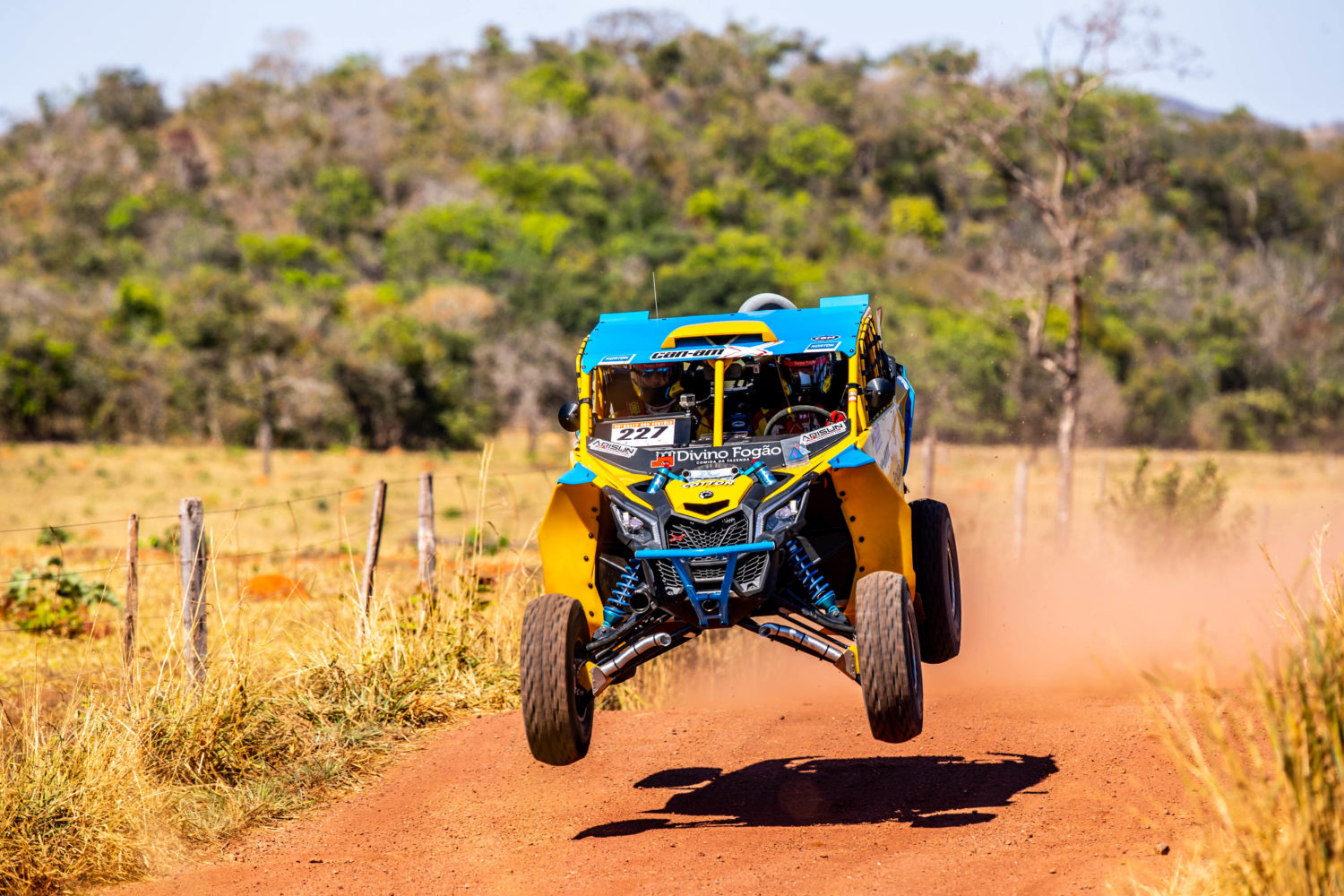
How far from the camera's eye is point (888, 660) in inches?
286

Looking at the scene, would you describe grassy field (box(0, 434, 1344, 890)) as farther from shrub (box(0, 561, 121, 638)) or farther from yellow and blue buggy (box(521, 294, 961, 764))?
Result: yellow and blue buggy (box(521, 294, 961, 764))

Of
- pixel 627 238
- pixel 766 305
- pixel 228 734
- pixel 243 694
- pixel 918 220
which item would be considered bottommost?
pixel 228 734

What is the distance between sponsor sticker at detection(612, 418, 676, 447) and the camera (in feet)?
27.3

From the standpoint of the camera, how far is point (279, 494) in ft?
110

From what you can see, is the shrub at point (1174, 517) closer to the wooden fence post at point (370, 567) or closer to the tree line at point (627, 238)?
the tree line at point (627, 238)

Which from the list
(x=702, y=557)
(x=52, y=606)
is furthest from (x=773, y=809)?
(x=52, y=606)

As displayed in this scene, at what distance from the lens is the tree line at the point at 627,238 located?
3772 cm

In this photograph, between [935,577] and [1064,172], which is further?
[1064,172]

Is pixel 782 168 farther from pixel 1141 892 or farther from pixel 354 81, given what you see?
pixel 1141 892

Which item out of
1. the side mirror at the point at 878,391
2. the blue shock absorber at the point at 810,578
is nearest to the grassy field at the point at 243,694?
the blue shock absorber at the point at 810,578

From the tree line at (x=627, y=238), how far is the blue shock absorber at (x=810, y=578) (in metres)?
11.4

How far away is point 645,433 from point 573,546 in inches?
32.9

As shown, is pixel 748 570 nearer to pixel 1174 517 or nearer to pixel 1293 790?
pixel 1293 790

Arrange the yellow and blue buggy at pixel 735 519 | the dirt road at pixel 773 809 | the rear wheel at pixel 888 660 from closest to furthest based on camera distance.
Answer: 1. the dirt road at pixel 773 809
2. the rear wheel at pixel 888 660
3. the yellow and blue buggy at pixel 735 519
